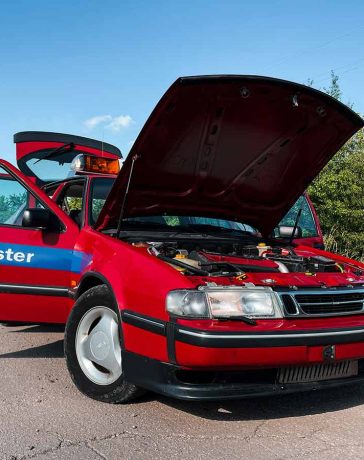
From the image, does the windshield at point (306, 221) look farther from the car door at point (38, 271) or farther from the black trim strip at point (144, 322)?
the black trim strip at point (144, 322)

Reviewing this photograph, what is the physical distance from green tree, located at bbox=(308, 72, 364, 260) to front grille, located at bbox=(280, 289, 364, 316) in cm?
1005

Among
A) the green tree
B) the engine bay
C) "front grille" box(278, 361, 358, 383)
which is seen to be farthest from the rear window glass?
the green tree

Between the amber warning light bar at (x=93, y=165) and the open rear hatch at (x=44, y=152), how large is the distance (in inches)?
53.1

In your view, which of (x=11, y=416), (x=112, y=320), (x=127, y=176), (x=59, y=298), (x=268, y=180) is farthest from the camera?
(x=268, y=180)

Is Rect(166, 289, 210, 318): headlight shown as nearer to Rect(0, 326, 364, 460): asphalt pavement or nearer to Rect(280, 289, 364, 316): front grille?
Rect(280, 289, 364, 316): front grille

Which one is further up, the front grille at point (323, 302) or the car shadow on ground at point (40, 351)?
the front grille at point (323, 302)

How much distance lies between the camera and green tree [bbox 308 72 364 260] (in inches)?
536

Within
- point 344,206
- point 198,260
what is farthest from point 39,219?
point 344,206

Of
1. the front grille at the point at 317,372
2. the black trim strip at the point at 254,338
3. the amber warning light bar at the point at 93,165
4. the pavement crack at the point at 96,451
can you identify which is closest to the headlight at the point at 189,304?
the black trim strip at the point at 254,338

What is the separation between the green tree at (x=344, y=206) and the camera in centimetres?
1361

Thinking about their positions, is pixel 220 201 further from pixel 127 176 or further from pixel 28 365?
pixel 28 365

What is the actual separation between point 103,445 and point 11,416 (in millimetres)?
782

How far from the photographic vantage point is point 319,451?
3.01 m

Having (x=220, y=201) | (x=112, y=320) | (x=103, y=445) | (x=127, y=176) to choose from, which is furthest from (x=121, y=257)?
(x=220, y=201)
